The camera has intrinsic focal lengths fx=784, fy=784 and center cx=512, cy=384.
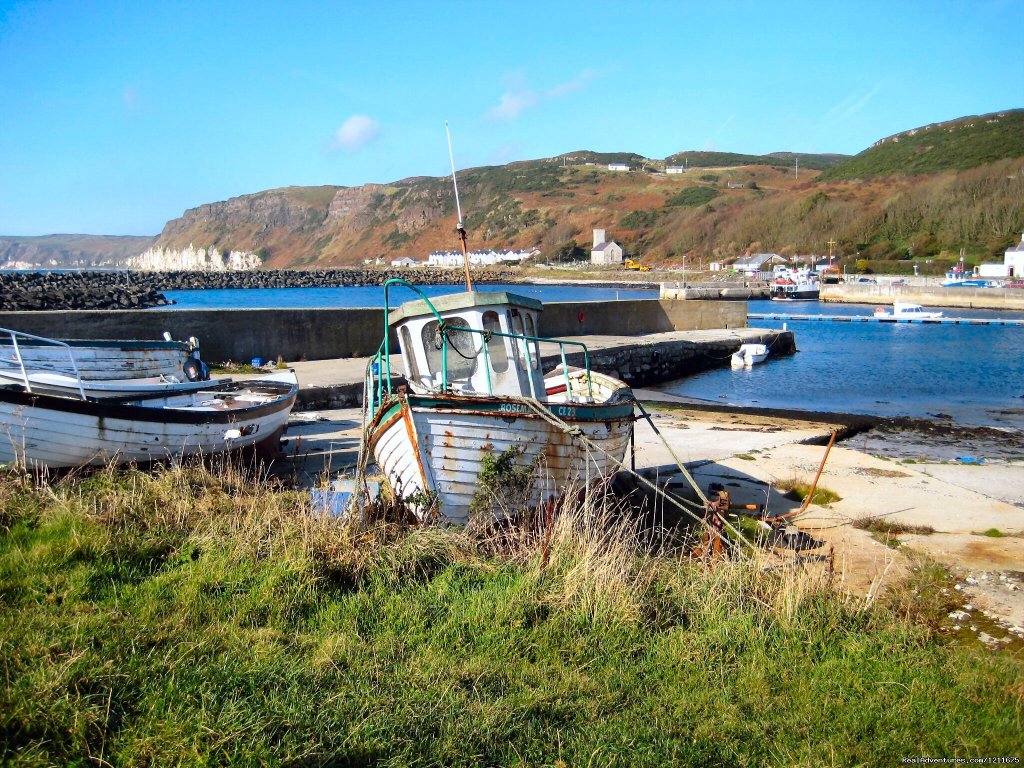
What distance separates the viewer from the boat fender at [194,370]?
462 inches

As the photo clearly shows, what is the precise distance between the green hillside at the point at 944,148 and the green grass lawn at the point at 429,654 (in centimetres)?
14017

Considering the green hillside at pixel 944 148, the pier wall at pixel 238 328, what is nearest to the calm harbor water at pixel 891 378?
the pier wall at pixel 238 328

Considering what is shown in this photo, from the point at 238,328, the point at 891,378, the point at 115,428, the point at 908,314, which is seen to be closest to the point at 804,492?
the point at 115,428

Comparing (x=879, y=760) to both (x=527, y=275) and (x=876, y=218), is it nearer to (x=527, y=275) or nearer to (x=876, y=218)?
(x=876, y=218)

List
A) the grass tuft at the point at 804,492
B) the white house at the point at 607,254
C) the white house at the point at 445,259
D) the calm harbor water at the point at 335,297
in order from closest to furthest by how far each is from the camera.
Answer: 1. the grass tuft at the point at 804,492
2. the calm harbor water at the point at 335,297
3. the white house at the point at 607,254
4. the white house at the point at 445,259

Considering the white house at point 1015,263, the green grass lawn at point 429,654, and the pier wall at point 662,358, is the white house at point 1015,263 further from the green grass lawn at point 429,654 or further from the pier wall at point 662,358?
the green grass lawn at point 429,654

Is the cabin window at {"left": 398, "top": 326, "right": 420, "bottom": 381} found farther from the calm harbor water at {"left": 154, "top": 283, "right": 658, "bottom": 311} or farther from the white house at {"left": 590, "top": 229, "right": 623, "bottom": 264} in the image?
the white house at {"left": 590, "top": 229, "right": 623, "bottom": 264}

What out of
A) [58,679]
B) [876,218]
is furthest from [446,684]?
[876,218]

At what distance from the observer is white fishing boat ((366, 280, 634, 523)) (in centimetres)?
677

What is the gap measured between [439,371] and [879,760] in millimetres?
5622

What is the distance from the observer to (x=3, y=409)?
6.77 m

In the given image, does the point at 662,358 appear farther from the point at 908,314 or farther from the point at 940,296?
the point at 940,296

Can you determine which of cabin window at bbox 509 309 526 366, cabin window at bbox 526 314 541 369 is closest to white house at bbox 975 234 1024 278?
cabin window at bbox 526 314 541 369

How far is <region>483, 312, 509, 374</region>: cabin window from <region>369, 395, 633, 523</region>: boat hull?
955mm
